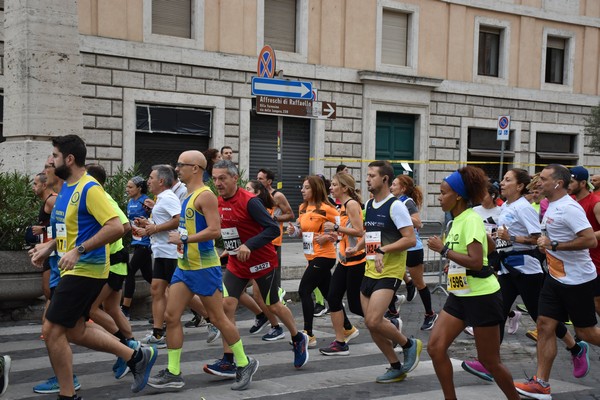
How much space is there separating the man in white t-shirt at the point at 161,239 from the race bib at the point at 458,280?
3419mm

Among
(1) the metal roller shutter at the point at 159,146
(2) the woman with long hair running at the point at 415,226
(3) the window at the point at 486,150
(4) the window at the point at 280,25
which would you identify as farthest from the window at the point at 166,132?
(2) the woman with long hair running at the point at 415,226

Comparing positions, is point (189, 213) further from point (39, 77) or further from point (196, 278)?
point (39, 77)

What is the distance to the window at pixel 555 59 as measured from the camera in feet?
93.6

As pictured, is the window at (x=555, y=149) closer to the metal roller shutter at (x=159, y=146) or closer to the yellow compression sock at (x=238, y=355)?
the metal roller shutter at (x=159, y=146)

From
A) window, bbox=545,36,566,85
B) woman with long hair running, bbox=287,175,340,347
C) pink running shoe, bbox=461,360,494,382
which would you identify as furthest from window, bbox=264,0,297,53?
pink running shoe, bbox=461,360,494,382

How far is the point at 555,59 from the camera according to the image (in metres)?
28.7

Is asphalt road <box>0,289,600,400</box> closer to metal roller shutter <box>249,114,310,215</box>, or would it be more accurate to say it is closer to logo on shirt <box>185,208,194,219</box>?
logo on shirt <box>185,208,194,219</box>

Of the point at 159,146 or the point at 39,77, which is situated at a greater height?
the point at 39,77

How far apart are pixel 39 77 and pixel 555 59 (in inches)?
860

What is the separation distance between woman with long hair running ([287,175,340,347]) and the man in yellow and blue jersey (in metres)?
2.80

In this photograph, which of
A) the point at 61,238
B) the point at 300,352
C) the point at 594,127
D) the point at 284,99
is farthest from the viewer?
the point at 594,127

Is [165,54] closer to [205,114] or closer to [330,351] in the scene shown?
[205,114]

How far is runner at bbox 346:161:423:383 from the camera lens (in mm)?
6645

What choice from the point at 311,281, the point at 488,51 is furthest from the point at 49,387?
the point at 488,51
